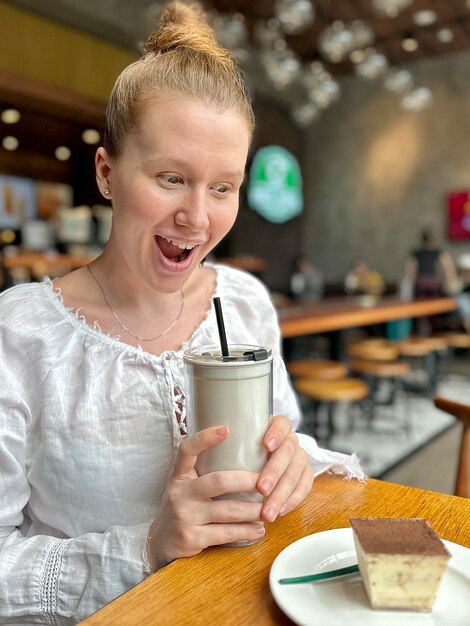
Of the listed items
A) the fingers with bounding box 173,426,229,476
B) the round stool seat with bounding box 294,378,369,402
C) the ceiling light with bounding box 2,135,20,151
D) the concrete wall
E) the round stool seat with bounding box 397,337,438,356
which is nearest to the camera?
the fingers with bounding box 173,426,229,476

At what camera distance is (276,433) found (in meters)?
0.76

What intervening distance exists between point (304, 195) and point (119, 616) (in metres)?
11.2

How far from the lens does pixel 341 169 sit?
35.7ft

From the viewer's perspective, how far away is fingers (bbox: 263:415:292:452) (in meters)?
0.75

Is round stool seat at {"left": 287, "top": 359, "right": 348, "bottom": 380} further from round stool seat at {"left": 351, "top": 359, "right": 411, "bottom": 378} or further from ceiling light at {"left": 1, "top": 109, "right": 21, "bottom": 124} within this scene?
ceiling light at {"left": 1, "top": 109, "right": 21, "bottom": 124}

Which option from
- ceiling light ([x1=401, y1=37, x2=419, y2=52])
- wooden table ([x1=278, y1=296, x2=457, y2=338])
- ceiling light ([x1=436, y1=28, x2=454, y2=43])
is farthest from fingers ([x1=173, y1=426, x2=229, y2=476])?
ceiling light ([x1=401, y1=37, x2=419, y2=52])

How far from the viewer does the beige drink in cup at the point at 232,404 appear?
2.36ft

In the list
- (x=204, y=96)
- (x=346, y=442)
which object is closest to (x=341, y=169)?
(x=346, y=442)

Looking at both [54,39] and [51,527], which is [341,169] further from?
[51,527]

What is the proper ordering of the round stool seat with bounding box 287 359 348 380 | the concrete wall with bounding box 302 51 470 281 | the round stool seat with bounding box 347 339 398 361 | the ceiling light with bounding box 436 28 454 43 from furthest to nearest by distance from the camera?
the concrete wall with bounding box 302 51 470 281
the ceiling light with bounding box 436 28 454 43
the round stool seat with bounding box 347 339 398 361
the round stool seat with bounding box 287 359 348 380

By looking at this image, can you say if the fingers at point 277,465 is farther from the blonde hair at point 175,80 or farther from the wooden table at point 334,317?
the wooden table at point 334,317

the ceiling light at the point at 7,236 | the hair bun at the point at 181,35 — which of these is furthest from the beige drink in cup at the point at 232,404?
the ceiling light at the point at 7,236

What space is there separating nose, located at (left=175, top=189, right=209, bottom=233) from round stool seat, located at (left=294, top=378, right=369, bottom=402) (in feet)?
8.38

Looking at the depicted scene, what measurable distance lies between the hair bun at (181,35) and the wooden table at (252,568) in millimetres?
766
